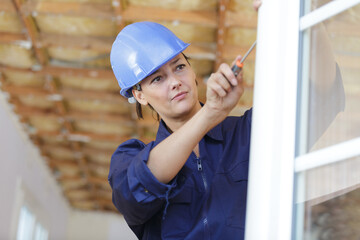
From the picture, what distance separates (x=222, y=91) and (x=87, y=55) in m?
4.97

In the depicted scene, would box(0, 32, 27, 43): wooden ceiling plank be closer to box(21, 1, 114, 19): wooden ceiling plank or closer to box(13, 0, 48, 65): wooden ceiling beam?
box(13, 0, 48, 65): wooden ceiling beam

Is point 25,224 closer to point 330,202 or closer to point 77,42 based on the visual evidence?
point 77,42

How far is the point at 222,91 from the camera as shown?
1225 mm

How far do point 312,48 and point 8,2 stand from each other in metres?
4.64

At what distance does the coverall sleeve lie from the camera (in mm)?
1315

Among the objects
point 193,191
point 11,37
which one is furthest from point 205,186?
point 11,37

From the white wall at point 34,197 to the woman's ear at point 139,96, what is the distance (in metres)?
5.40

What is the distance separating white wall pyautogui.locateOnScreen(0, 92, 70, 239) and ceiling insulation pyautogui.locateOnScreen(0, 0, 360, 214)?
19 centimetres

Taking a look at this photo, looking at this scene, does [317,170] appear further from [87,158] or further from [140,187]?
[87,158]

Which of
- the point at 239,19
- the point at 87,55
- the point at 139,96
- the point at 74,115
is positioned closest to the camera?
the point at 139,96

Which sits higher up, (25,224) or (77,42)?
(77,42)

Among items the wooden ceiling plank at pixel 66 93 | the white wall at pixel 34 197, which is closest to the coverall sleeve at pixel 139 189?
the wooden ceiling plank at pixel 66 93

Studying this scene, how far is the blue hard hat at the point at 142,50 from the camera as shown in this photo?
1.56 meters

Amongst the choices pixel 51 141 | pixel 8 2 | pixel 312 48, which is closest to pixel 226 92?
pixel 312 48
